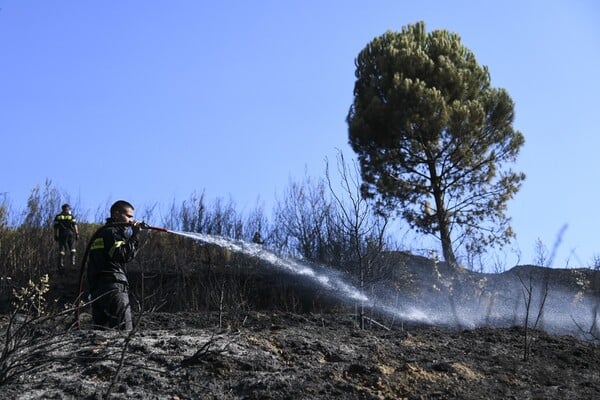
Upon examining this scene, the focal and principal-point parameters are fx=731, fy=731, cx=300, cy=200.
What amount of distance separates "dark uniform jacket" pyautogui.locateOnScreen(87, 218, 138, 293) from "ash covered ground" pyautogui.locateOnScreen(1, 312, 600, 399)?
1.00 m

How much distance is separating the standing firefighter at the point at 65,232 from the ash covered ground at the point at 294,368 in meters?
10.4

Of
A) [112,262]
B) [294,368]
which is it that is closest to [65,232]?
[112,262]

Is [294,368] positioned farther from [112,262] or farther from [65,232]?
[65,232]

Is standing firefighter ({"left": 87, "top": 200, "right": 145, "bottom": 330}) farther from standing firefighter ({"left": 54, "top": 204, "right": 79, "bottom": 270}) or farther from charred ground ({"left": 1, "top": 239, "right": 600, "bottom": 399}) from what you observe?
standing firefighter ({"left": 54, "top": 204, "right": 79, "bottom": 270})

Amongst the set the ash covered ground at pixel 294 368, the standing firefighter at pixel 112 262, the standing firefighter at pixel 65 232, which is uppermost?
the standing firefighter at pixel 65 232

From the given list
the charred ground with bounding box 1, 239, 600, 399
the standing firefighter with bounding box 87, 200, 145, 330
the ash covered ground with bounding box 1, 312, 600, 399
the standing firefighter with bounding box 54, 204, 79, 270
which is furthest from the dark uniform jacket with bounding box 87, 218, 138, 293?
the standing firefighter with bounding box 54, 204, 79, 270

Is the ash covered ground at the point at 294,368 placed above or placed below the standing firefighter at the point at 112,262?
below

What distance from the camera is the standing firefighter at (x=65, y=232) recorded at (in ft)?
53.3

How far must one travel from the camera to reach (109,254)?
23.4 ft

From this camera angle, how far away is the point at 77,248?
18.8m

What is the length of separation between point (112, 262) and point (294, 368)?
2472 mm

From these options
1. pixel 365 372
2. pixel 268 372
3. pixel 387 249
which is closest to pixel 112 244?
pixel 268 372

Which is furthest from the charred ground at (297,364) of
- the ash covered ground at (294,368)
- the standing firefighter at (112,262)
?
the standing firefighter at (112,262)

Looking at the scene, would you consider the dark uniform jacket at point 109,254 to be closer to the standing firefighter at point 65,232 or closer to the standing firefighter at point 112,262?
the standing firefighter at point 112,262
